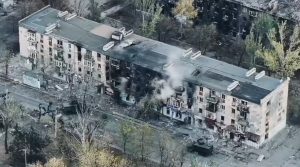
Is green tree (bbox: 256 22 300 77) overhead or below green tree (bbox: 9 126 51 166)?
overhead

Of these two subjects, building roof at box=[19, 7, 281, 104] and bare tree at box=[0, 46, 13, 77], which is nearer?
building roof at box=[19, 7, 281, 104]

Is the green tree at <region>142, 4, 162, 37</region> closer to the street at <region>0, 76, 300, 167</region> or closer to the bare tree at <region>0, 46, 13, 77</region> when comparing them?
the street at <region>0, 76, 300, 167</region>

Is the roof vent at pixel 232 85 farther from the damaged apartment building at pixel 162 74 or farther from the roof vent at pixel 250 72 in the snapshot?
the roof vent at pixel 250 72

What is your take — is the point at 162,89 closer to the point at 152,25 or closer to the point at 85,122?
the point at 85,122

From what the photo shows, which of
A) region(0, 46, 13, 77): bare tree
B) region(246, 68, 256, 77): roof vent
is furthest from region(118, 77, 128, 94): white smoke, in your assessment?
Answer: region(0, 46, 13, 77): bare tree

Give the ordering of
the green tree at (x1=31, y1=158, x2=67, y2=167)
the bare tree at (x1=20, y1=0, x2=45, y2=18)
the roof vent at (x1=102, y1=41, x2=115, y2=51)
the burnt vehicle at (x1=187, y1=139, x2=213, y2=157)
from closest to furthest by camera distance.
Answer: the green tree at (x1=31, y1=158, x2=67, y2=167), the burnt vehicle at (x1=187, y1=139, x2=213, y2=157), the roof vent at (x1=102, y1=41, x2=115, y2=51), the bare tree at (x1=20, y1=0, x2=45, y2=18)

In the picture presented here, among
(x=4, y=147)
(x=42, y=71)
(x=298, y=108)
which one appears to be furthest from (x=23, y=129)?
(x=298, y=108)

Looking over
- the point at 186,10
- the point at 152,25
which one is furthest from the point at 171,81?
the point at 186,10

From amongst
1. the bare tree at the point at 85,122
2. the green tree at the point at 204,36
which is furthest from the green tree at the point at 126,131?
the green tree at the point at 204,36
